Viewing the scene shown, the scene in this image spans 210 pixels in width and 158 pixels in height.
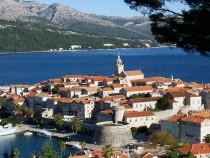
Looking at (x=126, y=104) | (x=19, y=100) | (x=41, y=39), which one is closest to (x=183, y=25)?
(x=126, y=104)

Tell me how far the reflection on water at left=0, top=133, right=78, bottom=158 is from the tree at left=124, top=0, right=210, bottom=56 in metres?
17.0

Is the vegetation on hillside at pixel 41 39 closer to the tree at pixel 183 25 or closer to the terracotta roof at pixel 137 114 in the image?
the terracotta roof at pixel 137 114

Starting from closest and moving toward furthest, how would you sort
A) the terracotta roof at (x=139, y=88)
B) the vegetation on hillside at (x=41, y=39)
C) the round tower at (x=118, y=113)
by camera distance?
the round tower at (x=118, y=113), the terracotta roof at (x=139, y=88), the vegetation on hillside at (x=41, y=39)

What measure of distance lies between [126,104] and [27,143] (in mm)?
5702

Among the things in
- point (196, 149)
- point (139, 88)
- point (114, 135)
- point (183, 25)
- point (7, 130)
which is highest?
point (183, 25)

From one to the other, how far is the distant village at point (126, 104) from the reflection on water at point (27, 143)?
1.98 metres

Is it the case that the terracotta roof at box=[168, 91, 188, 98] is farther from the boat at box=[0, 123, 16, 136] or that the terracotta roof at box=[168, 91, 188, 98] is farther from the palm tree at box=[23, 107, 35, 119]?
the boat at box=[0, 123, 16, 136]

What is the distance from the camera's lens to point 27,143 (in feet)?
96.8

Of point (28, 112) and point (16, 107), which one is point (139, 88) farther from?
point (16, 107)

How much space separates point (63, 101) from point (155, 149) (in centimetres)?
1147

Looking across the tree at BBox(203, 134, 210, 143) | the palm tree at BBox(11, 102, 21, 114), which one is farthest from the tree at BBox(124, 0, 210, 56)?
the palm tree at BBox(11, 102, 21, 114)

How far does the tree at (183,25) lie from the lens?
917 centimetres

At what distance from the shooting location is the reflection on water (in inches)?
1070

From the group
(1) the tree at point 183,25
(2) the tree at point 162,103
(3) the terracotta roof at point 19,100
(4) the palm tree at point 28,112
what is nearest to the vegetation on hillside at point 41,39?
(3) the terracotta roof at point 19,100
